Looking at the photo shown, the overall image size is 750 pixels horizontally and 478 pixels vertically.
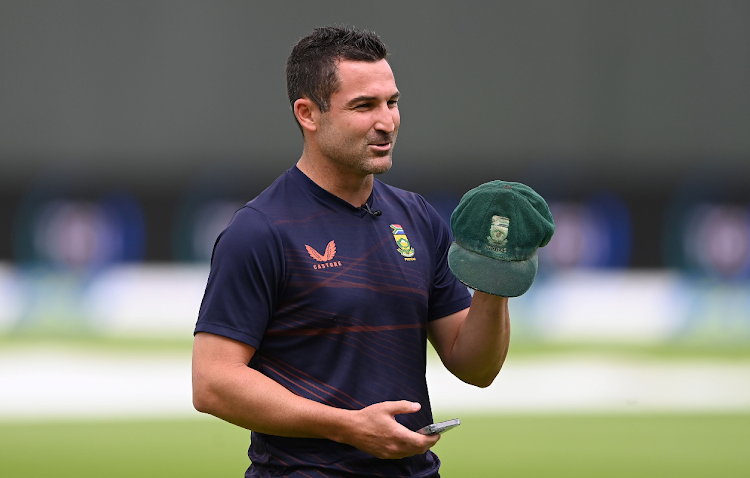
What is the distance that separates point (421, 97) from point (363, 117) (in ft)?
35.4

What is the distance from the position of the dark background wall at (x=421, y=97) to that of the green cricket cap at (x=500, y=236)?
10.3 m

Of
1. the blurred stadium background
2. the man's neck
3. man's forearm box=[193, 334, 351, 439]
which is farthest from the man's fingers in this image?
the blurred stadium background

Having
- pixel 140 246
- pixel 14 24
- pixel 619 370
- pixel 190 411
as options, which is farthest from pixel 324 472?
pixel 14 24

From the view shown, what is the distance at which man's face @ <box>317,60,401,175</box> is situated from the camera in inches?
100

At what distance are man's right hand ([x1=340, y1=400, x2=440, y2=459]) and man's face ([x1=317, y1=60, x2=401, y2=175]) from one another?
25.1 inches

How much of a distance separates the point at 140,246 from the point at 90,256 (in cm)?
85

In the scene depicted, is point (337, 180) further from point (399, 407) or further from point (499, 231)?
point (399, 407)

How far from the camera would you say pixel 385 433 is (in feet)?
7.45

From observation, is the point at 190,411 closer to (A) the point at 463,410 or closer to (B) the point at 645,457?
(A) the point at 463,410

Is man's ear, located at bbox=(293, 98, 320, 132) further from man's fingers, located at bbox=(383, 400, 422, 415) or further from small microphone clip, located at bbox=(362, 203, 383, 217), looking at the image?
man's fingers, located at bbox=(383, 400, 422, 415)

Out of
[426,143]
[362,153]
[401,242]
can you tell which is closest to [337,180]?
[362,153]

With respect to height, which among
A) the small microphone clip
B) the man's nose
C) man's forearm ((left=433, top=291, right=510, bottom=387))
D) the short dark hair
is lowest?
man's forearm ((left=433, top=291, right=510, bottom=387))

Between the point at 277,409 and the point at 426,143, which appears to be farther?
the point at 426,143

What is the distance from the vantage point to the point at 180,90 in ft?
42.1
